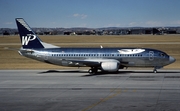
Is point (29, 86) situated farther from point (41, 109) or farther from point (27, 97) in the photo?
point (41, 109)

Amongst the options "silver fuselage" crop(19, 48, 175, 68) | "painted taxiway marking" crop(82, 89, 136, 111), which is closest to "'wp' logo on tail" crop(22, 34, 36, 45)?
"silver fuselage" crop(19, 48, 175, 68)

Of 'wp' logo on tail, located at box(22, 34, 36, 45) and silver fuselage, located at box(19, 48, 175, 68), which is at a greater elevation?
Result: 'wp' logo on tail, located at box(22, 34, 36, 45)

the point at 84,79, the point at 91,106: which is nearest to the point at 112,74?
the point at 84,79

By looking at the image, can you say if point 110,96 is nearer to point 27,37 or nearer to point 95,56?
point 95,56

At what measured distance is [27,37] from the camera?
51.5 metres

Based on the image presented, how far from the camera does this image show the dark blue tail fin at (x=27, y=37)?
5131cm

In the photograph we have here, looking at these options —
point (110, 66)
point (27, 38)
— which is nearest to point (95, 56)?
point (110, 66)

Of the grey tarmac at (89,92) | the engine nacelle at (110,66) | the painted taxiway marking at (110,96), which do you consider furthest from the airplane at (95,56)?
the painted taxiway marking at (110,96)

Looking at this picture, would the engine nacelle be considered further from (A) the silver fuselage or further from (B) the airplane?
(A) the silver fuselage

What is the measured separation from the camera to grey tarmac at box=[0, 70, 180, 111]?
26344 millimetres

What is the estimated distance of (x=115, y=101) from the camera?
28.3m

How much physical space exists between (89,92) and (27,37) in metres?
21.4

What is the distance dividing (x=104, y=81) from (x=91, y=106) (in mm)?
14210

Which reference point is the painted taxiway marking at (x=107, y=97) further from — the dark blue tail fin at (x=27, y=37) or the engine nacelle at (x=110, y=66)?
the dark blue tail fin at (x=27, y=37)
